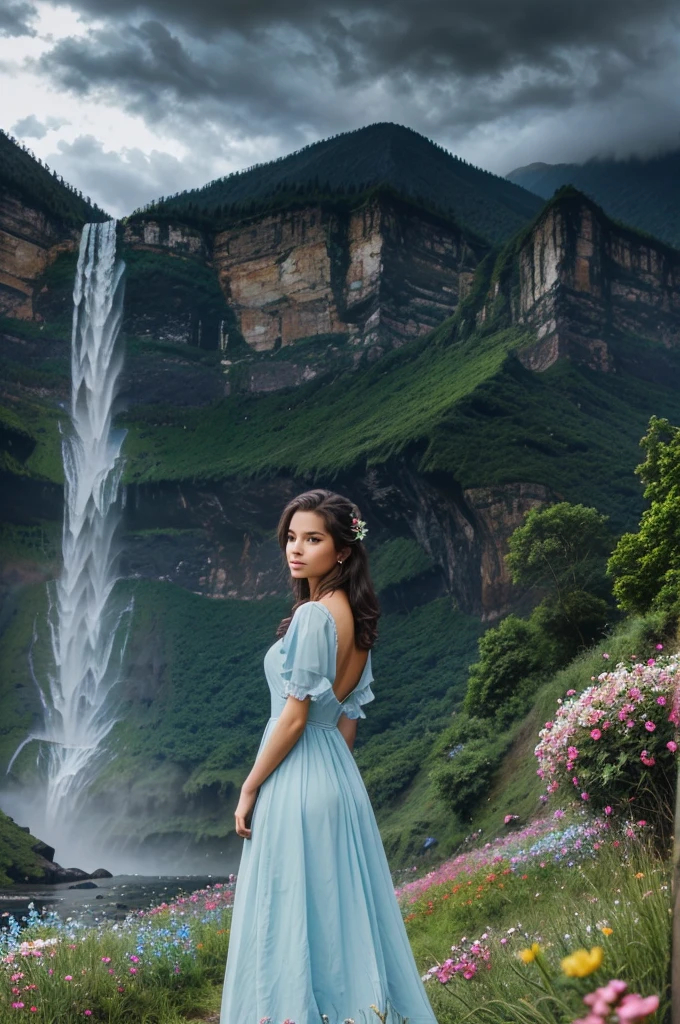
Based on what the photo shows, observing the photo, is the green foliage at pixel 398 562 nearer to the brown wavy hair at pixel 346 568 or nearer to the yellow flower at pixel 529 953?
the brown wavy hair at pixel 346 568

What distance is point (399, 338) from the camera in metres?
52.7

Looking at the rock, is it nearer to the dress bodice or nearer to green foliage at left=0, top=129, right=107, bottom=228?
the dress bodice

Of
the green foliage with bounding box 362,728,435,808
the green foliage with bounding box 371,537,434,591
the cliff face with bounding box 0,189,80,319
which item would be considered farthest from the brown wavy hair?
the cliff face with bounding box 0,189,80,319

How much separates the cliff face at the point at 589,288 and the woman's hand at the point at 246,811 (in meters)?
41.1

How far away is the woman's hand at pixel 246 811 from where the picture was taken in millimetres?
3057

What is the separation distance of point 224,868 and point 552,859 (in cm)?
2670

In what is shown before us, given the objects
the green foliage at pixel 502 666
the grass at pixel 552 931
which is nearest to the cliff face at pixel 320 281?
the green foliage at pixel 502 666

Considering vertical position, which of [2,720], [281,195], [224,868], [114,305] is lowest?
[224,868]

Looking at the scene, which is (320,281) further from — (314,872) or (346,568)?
(314,872)

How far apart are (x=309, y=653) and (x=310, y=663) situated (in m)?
0.03

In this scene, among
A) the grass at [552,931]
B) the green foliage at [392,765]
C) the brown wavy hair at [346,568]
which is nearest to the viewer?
the grass at [552,931]

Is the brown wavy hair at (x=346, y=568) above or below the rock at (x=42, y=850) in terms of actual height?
above

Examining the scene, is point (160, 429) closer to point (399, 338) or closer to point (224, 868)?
point (399, 338)

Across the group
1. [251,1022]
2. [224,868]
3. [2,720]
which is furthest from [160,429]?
[251,1022]
